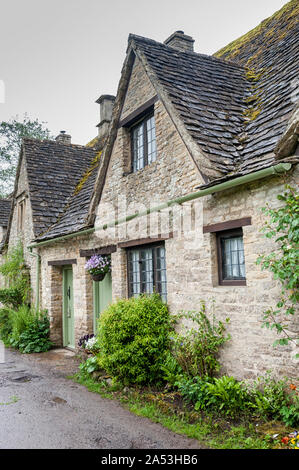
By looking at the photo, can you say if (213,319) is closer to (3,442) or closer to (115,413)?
(115,413)

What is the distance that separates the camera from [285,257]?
4.24 meters

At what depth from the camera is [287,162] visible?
440cm

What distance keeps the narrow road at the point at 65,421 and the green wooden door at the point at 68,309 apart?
2911 mm

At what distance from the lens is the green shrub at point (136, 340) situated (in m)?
6.11

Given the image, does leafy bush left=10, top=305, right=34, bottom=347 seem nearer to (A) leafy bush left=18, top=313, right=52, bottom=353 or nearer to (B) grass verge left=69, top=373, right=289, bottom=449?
(A) leafy bush left=18, top=313, right=52, bottom=353

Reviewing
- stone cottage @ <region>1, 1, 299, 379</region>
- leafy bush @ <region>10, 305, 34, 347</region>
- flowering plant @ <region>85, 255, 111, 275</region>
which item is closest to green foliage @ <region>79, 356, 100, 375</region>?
stone cottage @ <region>1, 1, 299, 379</region>

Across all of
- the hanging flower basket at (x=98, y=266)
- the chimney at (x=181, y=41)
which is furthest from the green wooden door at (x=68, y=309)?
the chimney at (x=181, y=41)

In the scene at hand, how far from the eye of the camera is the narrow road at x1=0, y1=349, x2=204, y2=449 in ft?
14.1

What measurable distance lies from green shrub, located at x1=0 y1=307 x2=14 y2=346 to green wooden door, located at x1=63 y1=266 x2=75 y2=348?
226cm

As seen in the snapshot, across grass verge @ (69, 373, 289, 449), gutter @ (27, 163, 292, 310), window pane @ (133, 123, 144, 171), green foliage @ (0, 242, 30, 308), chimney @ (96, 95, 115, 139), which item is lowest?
grass verge @ (69, 373, 289, 449)

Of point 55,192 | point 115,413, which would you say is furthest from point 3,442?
point 55,192

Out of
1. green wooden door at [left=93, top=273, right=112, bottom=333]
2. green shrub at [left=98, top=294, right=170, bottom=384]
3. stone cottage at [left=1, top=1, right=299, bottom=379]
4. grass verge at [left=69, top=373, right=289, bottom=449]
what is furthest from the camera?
green wooden door at [left=93, top=273, right=112, bottom=333]

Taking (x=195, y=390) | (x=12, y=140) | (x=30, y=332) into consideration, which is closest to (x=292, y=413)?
(x=195, y=390)
